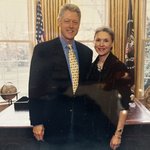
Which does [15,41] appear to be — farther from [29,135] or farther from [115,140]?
[115,140]

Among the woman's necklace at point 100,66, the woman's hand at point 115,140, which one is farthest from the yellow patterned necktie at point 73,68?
the woman's hand at point 115,140

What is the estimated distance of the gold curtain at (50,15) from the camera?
3582mm

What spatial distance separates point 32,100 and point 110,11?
2.37 m

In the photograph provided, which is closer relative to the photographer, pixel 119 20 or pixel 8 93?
pixel 8 93

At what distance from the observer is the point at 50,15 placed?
360 cm

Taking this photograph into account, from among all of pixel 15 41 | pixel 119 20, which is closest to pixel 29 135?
pixel 15 41

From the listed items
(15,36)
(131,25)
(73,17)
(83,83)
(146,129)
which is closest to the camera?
(73,17)

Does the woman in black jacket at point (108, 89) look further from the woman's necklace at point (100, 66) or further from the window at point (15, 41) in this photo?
the window at point (15, 41)

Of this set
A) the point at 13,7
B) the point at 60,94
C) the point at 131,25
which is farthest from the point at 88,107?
the point at 13,7

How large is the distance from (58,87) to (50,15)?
82.0 inches

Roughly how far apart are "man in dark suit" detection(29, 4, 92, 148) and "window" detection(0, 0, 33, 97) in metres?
1.97

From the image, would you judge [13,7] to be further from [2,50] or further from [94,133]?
[94,133]

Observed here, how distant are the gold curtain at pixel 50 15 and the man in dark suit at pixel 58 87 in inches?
69.5

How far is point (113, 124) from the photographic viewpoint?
1.85m
